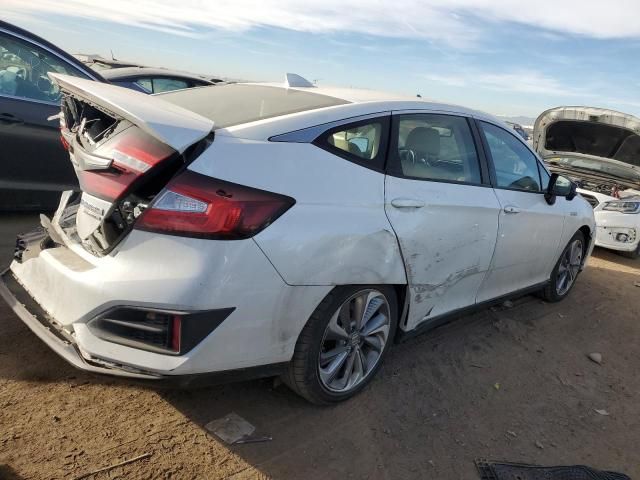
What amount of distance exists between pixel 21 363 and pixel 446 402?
2.36 meters

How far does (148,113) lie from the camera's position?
2111 mm

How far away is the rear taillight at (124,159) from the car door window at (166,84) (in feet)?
19.8

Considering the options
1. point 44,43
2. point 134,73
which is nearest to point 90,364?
point 44,43

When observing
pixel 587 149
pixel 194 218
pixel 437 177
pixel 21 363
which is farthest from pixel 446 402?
pixel 587 149

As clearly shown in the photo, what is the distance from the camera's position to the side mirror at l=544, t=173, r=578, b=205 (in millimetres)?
4215

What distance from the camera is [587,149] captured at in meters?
7.96

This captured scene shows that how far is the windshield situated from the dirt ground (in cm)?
467

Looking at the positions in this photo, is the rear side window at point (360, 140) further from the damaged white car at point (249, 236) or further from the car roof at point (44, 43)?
the car roof at point (44, 43)

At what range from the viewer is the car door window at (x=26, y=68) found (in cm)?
443

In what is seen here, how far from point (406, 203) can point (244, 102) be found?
103cm

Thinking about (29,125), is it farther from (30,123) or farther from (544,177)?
(544,177)

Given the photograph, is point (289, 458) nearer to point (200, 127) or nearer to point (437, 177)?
point (200, 127)

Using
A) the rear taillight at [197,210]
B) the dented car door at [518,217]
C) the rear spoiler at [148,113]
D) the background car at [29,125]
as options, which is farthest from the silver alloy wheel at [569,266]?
Result: the background car at [29,125]

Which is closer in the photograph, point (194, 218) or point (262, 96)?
point (194, 218)
